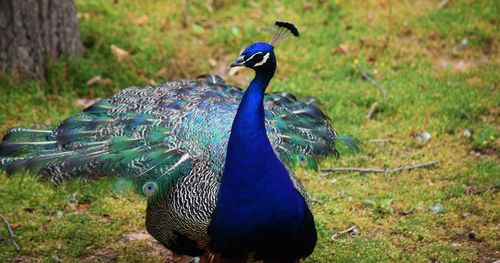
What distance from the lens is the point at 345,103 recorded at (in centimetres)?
603

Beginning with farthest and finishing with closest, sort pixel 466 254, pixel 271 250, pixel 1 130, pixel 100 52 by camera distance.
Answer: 1. pixel 100 52
2. pixel 1 130
3. pixel 466 254
4. pixel 271 250

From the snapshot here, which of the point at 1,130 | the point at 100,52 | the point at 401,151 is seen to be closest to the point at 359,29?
the point at 401,151

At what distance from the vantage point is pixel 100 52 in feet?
20.5

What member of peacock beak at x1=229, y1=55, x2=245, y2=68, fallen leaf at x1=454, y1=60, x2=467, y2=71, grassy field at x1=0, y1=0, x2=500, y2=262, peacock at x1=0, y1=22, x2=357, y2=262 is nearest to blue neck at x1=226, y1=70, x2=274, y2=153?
peacock at x1=0, y1=22, x2=357, y2=262

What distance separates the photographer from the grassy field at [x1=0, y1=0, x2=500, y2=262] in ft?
13.9

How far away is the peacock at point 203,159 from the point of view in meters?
2.95

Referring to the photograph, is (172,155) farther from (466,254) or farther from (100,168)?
(466,254)

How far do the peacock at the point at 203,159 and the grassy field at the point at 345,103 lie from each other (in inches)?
10.4

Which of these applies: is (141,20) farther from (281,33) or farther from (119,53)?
(281,33)

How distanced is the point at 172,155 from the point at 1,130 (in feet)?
8.83

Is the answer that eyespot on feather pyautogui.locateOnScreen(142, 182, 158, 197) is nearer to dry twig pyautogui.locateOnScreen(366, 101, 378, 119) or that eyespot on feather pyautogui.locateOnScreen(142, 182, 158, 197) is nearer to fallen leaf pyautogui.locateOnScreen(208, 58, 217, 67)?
dry twig pyautogui.locateOnScreen(366, 101, 378, 119)

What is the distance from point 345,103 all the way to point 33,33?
11.1 feet

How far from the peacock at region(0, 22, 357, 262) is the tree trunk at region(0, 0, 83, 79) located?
2.01 m

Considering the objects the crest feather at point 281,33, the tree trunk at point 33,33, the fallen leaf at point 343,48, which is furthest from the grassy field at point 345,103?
the crest feather at point 281,33
